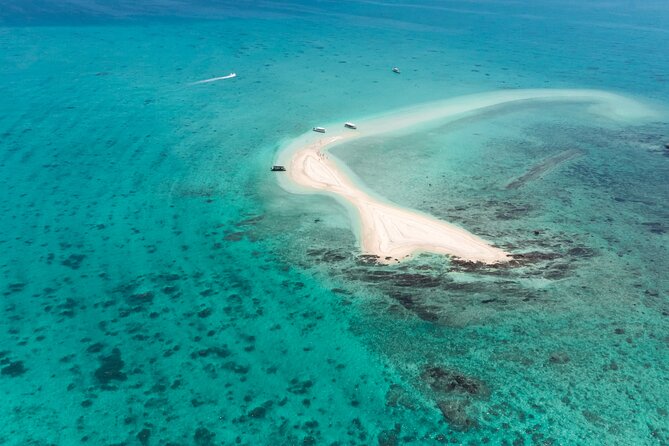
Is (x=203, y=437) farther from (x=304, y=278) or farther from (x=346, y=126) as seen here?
(x=346, y=126)

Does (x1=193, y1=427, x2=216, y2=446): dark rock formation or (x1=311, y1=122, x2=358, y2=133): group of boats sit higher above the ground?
(x1=311, y1=122, x2=358, y2=133): group of boats

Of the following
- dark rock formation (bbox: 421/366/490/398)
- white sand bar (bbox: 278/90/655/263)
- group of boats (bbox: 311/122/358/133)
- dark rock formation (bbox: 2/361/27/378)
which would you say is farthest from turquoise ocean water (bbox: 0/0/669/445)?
group of boats (bbox: 311/122/358/133)

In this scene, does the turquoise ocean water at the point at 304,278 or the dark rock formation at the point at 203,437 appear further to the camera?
the turquoise ocean water at the point at 304,278

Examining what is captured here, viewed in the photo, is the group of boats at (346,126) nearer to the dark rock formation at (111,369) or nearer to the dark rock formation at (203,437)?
the dark rock formation at (111,369)

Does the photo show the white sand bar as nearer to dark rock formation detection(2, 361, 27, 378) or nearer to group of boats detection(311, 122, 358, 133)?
group of boats detection(311, 122, 358, 133)

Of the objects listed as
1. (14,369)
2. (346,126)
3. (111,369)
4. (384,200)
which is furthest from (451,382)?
(346,126)

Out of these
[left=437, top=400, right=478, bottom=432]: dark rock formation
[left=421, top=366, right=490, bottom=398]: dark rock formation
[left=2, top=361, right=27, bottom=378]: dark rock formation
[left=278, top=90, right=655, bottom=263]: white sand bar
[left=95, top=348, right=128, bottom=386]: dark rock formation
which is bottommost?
[left=2, top=361, right=27, bottom=378]: dark rock formation

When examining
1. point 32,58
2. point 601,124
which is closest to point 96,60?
point 32,58

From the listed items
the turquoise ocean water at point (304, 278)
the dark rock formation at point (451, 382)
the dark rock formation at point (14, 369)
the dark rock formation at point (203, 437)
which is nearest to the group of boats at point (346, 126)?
the turquoise ocean water at point (304, 278)

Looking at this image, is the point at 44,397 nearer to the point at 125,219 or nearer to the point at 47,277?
the point at 47,277
